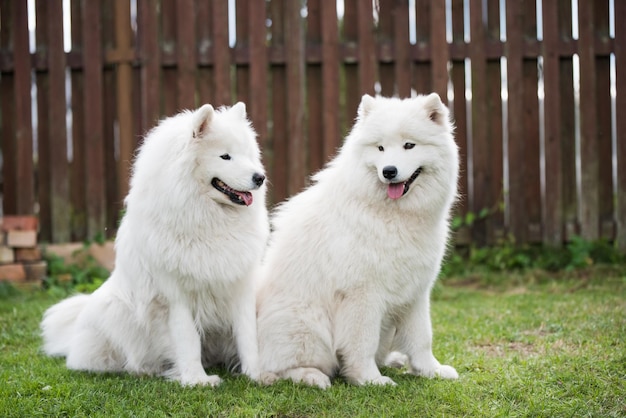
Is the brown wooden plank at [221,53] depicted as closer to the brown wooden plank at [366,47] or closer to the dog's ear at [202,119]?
the brown wooden plank at [366,47]

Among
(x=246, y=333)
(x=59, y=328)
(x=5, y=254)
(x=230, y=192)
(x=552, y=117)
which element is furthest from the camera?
(x=552, y=117)

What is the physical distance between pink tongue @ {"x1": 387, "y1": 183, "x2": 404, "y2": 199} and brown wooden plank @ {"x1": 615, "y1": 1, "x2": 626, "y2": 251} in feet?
12.7

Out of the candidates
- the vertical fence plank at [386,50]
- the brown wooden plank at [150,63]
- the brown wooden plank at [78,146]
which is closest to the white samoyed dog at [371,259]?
the vertical fence plank at [386,50]

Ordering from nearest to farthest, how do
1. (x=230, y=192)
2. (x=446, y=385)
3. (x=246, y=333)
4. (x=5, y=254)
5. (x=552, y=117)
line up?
(x=446, y=385) < (x=230, y=192) < (x=246, y=333) < (x=5, y=254) < (x=552, y=117)

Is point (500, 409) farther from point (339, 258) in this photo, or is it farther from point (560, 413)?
point (339, 258)

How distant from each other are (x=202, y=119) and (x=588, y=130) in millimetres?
4545

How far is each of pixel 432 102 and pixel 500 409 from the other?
171cm

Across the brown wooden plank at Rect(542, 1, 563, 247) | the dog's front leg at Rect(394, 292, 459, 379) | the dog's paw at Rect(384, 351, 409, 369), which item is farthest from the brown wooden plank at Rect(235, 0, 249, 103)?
the dog's front leg at Rect(394, 292, 459, 379)

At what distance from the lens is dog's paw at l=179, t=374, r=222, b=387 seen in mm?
3662

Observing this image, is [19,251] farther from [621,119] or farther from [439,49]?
[621,119]

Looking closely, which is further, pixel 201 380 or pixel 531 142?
pixel 531 142

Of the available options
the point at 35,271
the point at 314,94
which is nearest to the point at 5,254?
the point at 35,271

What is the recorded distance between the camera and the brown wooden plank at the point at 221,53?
6766 mm

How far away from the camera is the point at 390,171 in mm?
3703
